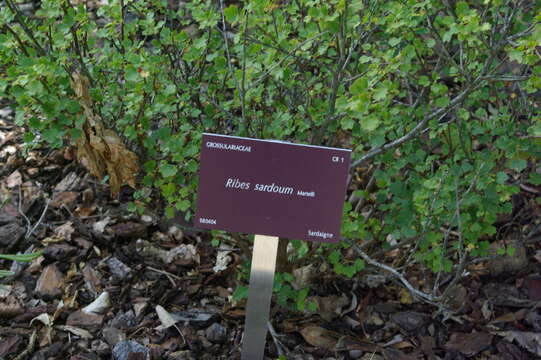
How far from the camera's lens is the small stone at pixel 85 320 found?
7.07ft

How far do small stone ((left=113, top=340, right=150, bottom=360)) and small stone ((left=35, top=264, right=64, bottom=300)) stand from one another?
0.41 metres

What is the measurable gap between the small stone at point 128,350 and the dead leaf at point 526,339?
1.30 m

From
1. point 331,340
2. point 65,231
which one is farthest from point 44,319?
point 331,340

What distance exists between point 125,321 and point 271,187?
97 centimetres

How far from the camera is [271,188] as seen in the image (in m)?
1.57

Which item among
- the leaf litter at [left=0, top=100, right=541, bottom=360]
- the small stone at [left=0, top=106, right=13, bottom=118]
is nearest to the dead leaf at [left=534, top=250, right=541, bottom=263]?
the leaf litter at [left=0, top=100, right=541, bottom=360]

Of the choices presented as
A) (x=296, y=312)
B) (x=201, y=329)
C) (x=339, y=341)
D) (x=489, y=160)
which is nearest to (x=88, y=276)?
(x=201, y=329)

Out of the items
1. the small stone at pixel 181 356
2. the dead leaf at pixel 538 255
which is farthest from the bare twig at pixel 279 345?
the dead leaf at pixel 538 255

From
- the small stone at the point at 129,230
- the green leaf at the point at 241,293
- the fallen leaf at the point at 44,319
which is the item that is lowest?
the fallen leaf at the point at 44,319

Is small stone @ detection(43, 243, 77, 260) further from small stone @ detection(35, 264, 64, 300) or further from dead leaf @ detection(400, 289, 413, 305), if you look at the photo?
dead leaf @ detection(400, 289, 413, 305)

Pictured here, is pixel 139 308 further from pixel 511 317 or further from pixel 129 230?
pixel 511 317

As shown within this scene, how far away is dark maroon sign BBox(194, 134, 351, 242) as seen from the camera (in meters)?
1.55

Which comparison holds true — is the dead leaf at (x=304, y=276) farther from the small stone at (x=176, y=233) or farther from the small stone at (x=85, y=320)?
the small stone at (x=85, y=320)

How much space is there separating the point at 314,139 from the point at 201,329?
2.82 feet
